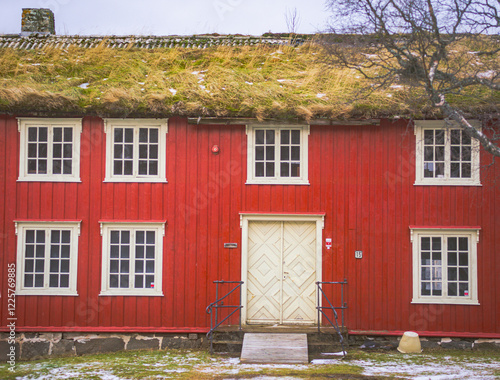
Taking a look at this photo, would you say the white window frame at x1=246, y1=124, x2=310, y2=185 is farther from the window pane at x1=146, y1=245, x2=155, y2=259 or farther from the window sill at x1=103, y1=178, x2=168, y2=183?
the window pane at x1=146, y1=245, x2=155, y2=259

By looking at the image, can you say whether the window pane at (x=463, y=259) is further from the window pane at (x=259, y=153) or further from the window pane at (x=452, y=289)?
the window pane at (x=259, y=153)

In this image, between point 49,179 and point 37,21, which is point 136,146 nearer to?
point 49,179

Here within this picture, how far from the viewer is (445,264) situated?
37.8 feet

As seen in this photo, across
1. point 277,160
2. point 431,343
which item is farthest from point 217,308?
point 431,343

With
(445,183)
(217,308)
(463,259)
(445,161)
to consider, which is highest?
(445,161)

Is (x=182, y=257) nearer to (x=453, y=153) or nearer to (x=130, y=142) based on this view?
(x=130, y=142)

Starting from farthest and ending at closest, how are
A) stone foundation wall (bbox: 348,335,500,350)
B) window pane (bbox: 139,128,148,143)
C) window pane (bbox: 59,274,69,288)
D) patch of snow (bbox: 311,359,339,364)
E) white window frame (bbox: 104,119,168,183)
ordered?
window pane (bbox: 139,128,148,143) < white window frame (bbox: 104,119,168,183) < window pane (bbox: 59,274,69,288) < stone foundation wall (bbox: 348,335,500,350) < patch of snow (bbox: 311,359,339,364)

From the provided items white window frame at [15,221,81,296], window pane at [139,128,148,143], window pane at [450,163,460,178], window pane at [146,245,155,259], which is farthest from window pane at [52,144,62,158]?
window pane at [450,163,460,178]

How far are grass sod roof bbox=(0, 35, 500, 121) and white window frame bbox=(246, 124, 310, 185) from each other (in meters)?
Result: 0.42

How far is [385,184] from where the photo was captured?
11688mm

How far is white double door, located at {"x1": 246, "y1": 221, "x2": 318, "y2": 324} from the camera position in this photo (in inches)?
461

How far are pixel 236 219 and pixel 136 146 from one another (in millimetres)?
2816

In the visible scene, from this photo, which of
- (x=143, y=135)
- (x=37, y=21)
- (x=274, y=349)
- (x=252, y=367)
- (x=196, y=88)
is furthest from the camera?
(x=37, y=21)

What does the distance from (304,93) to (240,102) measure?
155cm
